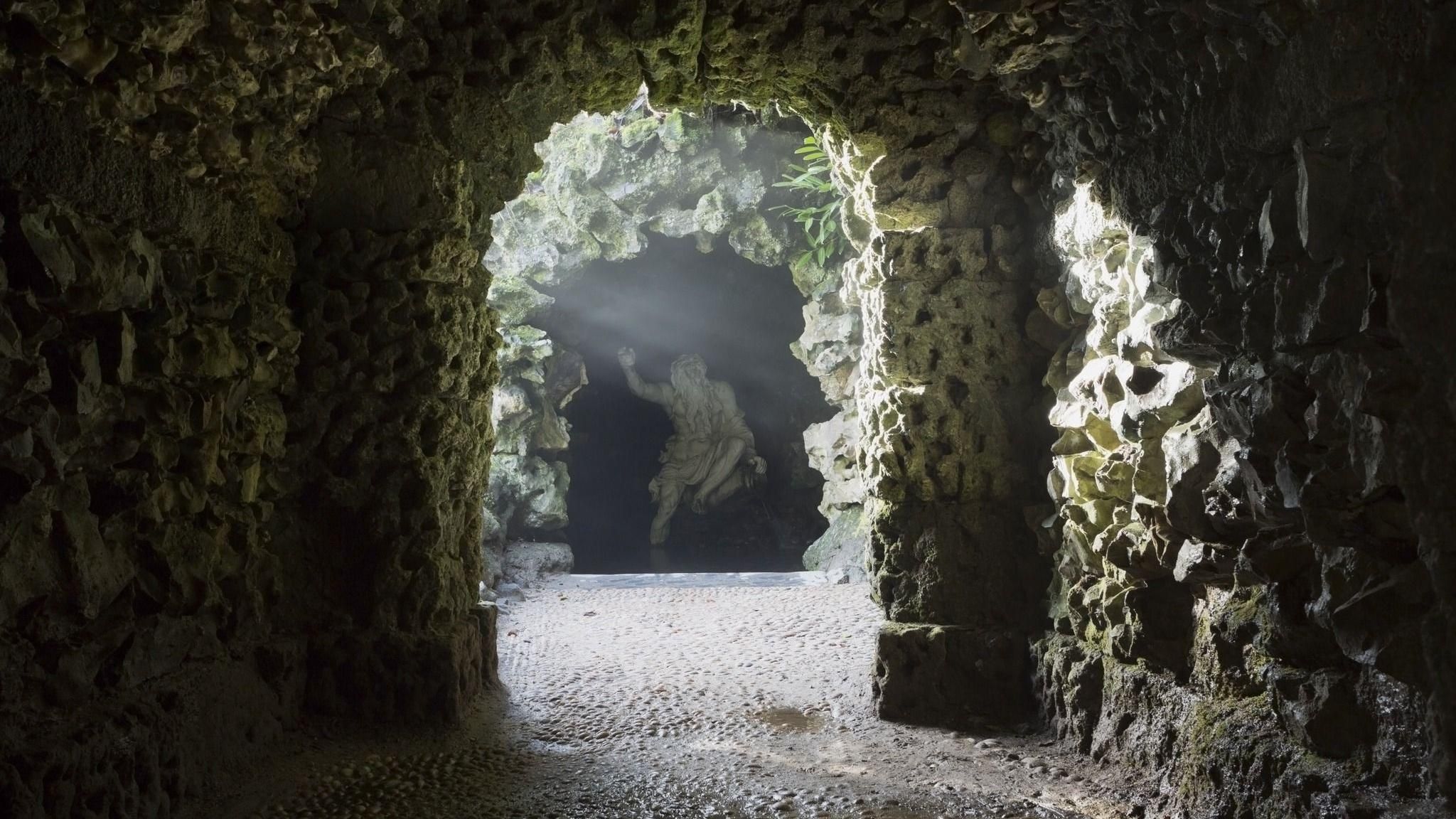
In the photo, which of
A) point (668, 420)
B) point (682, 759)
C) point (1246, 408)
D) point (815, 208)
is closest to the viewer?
point (1246, 408)

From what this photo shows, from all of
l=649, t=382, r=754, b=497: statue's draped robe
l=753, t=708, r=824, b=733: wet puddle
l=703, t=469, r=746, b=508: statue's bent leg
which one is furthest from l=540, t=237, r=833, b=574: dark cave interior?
l=753, t=708, r=824, b=733: wet puddle

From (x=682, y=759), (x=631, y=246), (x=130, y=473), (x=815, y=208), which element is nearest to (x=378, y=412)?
(x=130, y=473)

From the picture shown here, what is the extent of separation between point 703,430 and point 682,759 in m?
9.14

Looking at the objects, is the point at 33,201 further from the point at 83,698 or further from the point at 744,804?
the point at 744,804

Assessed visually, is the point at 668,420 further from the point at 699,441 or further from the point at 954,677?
the point at 954,677

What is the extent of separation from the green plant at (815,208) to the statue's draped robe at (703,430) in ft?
10.8

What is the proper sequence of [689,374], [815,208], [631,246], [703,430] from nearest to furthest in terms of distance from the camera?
[815,208]
[631,246]
[689,374]
[703,430]

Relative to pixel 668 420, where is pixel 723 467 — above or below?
below

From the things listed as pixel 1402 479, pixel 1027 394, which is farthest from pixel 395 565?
pixel 1402 479

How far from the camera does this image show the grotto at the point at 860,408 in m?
1.94

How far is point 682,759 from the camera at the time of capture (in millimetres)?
3537

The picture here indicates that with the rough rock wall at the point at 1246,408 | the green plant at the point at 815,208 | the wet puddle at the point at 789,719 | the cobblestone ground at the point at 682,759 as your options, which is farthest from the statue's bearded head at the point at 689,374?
the rough rock wall at the point at 1246,408

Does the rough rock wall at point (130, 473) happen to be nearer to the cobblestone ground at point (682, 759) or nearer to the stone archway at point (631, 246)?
the cobblestone ground at point (682, 759)

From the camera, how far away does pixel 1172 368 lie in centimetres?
290
